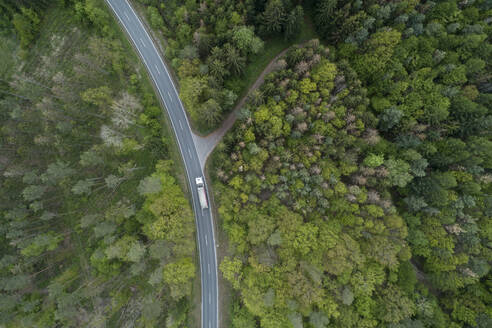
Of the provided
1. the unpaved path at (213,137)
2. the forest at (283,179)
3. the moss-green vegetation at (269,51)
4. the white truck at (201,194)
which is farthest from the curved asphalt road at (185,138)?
the moss-green vegetation at (269,51)

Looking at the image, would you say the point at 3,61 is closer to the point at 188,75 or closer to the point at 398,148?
the point at 188,75

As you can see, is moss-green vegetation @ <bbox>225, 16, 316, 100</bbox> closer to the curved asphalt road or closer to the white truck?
the curved asphalt road

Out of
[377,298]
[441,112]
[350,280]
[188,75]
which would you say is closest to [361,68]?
[441,112]

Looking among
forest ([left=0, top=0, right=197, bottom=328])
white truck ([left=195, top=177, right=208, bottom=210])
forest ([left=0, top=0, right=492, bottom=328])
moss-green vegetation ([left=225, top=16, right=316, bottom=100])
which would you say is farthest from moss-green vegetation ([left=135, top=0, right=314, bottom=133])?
white truck ([left=195, top=177, right=208, bottom=210])

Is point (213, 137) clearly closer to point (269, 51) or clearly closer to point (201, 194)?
point (201, 194)

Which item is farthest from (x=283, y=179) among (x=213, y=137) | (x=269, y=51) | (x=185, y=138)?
(x=269, y=51)
